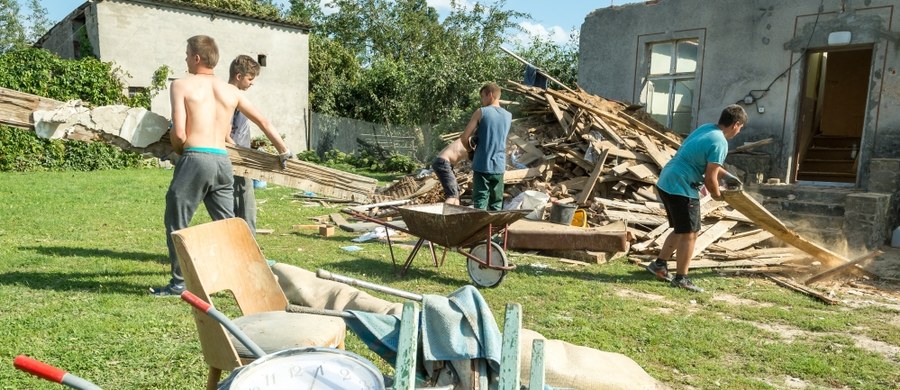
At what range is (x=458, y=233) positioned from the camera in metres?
5.54

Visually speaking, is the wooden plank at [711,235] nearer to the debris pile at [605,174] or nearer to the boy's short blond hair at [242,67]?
the debris pile at [605,174]

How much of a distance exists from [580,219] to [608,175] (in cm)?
159

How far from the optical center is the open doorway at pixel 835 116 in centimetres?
1171

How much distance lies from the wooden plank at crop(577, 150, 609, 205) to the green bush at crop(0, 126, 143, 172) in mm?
10754

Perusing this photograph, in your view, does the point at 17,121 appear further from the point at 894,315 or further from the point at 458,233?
the point at 894,315

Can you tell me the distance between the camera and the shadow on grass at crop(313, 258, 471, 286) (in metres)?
5.86

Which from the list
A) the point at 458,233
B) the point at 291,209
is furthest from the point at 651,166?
the point at 291,209

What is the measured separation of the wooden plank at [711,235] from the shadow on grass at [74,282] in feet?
20.0

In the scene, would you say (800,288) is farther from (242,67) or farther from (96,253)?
(96,253)

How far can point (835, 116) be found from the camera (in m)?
13.5

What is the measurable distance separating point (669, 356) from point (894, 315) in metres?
2.83

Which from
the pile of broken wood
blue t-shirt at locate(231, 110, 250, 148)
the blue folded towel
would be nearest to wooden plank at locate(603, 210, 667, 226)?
the pile of broken wood

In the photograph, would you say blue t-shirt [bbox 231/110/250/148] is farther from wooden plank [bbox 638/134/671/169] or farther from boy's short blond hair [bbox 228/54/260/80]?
wooden plank [bbox 638/134/671/169]

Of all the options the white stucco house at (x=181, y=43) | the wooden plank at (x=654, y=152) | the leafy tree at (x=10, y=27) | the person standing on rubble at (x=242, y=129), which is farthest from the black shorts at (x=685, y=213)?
the leafy tree at (x=10, y=27)
